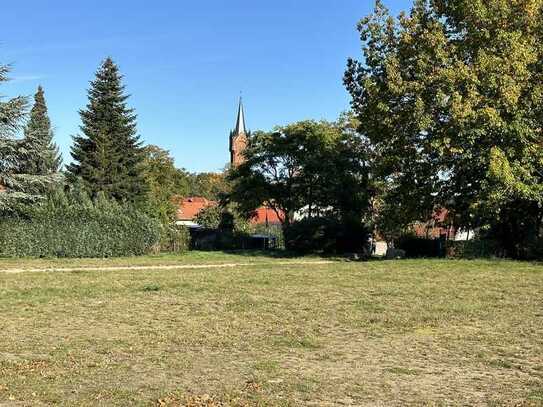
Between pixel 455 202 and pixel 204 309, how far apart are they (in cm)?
1587

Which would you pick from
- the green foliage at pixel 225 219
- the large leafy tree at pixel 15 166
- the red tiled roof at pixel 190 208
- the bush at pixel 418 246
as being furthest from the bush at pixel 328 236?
the red tiled roof at pixel 190 208

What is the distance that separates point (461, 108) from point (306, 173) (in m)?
19.9

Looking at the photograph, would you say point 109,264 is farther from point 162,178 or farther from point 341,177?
point 162,178

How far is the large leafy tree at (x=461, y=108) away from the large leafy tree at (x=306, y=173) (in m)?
13.1

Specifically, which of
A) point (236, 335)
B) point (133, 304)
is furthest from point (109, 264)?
point (236, 335)

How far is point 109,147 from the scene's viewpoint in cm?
4412

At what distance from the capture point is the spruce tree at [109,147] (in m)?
43.4

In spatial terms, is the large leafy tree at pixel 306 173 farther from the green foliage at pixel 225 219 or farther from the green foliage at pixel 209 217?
the green foliage at pixel 209 217

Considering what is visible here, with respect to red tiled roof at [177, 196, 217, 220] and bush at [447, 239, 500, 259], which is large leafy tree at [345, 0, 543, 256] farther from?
red tiled roof at [177, 196, 217, 220]

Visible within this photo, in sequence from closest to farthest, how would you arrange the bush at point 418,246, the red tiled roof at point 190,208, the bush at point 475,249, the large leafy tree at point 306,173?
the bush at point 475,249 < the bush at point 418,246 < the large leafy tree at point 306,173 < the red tiled roof at point 190,208

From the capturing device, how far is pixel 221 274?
733 inches

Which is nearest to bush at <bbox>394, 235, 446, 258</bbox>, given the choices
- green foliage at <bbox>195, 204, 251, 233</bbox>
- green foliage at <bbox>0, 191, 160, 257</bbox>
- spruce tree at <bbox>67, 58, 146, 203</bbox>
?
green foliage at <bbox>0, 191, 160, 257</bbox>

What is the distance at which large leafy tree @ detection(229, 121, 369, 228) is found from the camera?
3847 centimetres

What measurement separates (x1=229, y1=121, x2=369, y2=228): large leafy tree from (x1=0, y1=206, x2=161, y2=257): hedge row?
10671 millimetres
